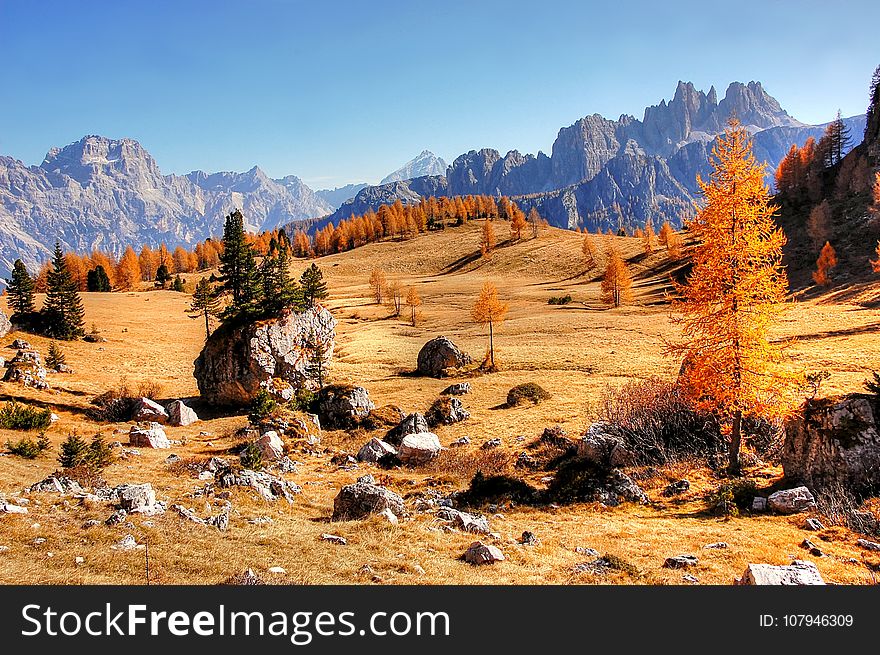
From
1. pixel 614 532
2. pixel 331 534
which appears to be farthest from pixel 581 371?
pixel 331 534

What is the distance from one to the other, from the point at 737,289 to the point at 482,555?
1490 cm

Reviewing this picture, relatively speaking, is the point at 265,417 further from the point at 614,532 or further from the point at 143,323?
the point at 143,323

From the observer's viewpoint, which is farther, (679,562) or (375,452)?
(375,452)

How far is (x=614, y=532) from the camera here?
46.8 feet

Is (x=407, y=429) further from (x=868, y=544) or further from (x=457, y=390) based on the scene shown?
(x=868, y=544)

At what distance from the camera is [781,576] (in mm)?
9422

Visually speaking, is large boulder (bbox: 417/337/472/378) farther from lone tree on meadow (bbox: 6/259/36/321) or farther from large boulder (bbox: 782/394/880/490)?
lone tree on meadow (bbox: 6/259/36/321)

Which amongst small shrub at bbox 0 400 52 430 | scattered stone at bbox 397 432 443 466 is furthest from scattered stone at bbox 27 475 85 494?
small shrub at bbox 0 400 52 430

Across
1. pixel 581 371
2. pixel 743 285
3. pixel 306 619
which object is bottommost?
pixel 581 371

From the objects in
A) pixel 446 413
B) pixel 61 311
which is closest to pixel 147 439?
pixel 446 413

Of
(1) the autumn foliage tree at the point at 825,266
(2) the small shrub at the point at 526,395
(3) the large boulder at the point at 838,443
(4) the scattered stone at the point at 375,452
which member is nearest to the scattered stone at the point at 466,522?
(3) the large boulder at the point at 838,443

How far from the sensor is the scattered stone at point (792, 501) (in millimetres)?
15227

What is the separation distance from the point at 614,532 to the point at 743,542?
3333 mm

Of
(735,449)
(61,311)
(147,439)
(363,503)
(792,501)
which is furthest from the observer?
(61,311)
